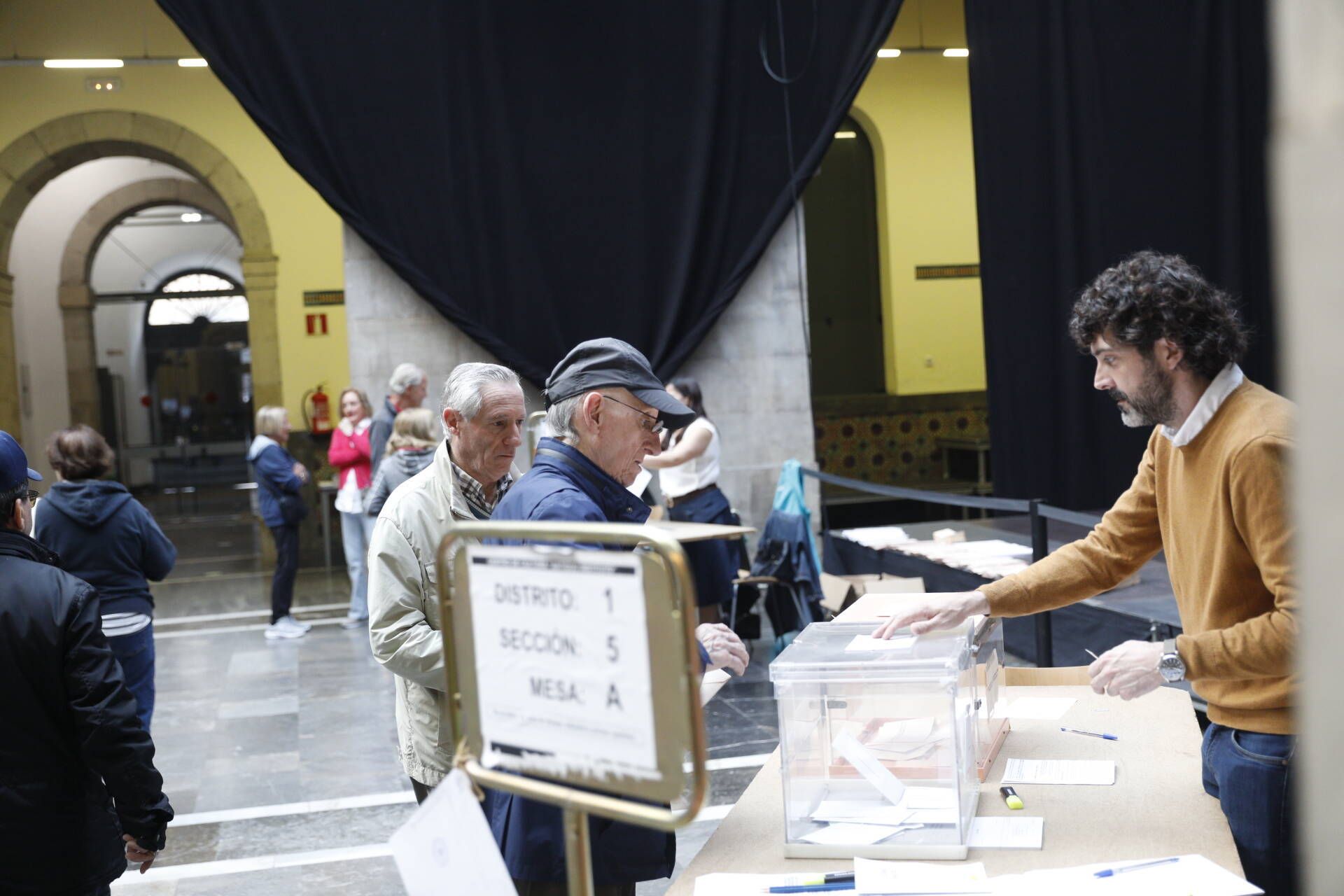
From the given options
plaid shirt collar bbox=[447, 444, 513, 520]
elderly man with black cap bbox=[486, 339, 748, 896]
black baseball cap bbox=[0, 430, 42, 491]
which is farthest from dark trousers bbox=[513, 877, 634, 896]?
black baseball cap bbox=[0, 430, 42, 491]

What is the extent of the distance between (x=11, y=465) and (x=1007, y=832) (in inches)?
84.5

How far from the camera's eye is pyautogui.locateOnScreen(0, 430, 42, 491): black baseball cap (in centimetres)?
263

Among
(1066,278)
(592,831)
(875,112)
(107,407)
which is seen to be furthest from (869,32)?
(107,407)

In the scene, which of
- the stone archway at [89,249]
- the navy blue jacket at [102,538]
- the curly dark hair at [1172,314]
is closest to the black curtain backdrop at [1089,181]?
the navy blue jacket at [102,538]

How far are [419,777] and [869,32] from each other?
7537mm

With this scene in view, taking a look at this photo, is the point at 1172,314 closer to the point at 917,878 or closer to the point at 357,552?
the point at 917,878

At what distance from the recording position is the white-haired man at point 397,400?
6824mm

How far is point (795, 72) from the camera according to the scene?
905 cm

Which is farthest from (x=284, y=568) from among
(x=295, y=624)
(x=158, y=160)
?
(x=158, y=160)

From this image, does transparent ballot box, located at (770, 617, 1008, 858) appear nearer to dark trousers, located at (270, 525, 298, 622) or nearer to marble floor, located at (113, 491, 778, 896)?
marble floor, located at (113, 491, 778, 896)

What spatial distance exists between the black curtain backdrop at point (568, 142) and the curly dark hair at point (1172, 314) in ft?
22.3

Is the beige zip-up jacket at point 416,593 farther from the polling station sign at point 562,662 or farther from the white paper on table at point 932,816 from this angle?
the polling station sign at point 562,662

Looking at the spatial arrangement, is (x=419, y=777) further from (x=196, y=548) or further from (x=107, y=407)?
(x=107, y=407)

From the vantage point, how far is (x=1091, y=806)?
6.93ft
